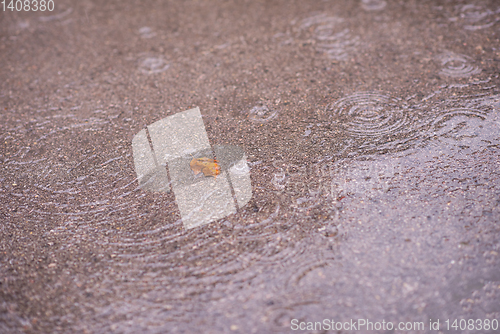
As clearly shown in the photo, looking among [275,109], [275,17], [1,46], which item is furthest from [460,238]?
[1,46]

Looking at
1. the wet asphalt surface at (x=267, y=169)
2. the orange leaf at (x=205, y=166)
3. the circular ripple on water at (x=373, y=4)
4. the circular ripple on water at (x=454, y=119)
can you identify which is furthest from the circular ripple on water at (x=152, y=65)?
the circular ripple on water at (x=454, y=119)

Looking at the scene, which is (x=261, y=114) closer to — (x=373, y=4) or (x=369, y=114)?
(x=369, y=114)

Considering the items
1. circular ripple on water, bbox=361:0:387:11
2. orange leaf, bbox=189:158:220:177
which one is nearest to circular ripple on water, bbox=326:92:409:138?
orange leaf, bbox=189:158:220:177

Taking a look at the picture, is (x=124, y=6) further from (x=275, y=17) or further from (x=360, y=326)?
(x=360, y=326)

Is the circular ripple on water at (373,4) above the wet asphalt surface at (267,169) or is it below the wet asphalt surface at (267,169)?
above

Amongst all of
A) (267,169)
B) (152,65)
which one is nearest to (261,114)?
(267,169)

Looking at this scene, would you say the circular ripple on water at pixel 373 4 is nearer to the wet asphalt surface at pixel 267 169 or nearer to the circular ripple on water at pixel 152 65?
the wet asphalt surface at pixel 267 169
